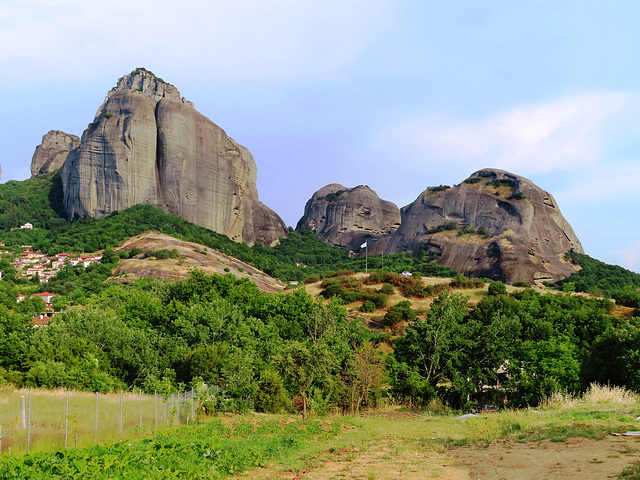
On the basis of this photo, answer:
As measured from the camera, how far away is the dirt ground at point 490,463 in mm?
10406

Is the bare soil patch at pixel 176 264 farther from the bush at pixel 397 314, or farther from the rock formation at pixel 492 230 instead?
the rock formation at pixel 492 230

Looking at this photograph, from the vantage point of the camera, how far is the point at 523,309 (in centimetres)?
5481

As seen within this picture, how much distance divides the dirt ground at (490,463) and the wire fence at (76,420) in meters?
5.76

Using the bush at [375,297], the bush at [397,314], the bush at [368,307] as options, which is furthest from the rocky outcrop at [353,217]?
the bush at [397,314]

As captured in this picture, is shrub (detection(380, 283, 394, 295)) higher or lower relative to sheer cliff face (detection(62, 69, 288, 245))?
lower

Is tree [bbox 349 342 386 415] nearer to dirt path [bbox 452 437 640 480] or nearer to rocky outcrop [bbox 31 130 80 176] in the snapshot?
dirt path [bbox 452 437 640 480]

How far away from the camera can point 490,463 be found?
11727 mm

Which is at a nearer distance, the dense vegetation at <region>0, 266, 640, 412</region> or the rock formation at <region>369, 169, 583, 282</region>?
the dense vegetation at <region>0, 266, 640, 412</region>

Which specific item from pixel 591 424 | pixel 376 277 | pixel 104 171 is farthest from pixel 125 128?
pixel 591 424

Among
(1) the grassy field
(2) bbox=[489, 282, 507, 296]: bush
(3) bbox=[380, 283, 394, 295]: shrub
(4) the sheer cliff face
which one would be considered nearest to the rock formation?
(2) bbox=[489, 282, 507, 296]: bush

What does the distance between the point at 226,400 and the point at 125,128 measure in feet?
323

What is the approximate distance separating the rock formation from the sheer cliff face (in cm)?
4261

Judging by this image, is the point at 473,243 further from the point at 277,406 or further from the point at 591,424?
the point at 591,424

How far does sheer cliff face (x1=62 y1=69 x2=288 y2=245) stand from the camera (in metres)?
112
